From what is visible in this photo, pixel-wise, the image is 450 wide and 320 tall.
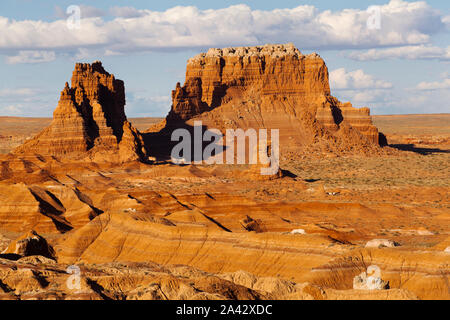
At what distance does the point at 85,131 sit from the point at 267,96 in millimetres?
34843

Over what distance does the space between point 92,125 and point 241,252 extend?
72.3m

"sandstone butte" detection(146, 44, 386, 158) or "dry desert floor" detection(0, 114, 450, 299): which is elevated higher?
"sandstone butte" detection(146, 44, 386, 158)

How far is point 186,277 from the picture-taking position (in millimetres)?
34562

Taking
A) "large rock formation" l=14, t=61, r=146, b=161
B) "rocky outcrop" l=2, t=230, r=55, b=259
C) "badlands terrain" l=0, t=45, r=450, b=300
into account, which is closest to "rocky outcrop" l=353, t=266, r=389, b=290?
"badlands terrain" l=0, t=45, r=450, b=300

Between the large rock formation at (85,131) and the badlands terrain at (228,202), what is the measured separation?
0.72 ft

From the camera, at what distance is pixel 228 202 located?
75.5 m

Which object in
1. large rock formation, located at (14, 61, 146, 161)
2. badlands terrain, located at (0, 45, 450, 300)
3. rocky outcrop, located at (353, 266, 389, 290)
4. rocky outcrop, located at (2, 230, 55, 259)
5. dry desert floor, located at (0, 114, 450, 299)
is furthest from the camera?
large rock formation, located at (14, 61, 146, 161)

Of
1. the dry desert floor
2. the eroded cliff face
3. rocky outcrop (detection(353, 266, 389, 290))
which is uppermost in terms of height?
the eroded cliff face

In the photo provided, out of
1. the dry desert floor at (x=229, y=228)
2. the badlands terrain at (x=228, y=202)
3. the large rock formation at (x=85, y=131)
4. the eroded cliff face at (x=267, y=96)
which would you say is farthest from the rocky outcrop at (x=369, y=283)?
the eroded cliff face at (x=267, y=96)

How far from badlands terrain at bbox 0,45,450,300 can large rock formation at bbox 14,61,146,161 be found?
22cm

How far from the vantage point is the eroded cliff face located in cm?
12538

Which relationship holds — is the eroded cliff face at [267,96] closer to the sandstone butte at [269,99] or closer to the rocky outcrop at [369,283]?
the sandstone butte at [269,99]

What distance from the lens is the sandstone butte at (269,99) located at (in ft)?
410

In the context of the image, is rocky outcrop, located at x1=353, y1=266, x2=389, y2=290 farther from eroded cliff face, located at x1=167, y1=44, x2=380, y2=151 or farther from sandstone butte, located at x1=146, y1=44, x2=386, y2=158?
eroded cliff face, located at x1=167, y1=44, x2=380, y2=151
